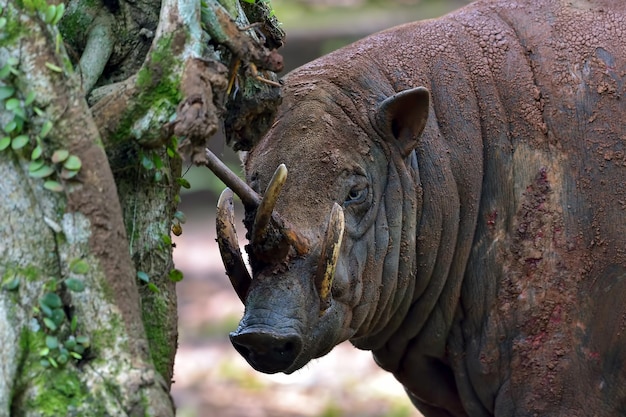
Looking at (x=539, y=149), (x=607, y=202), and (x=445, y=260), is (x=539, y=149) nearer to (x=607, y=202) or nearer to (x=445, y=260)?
(x=607, y=202)

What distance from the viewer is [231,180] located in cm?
339

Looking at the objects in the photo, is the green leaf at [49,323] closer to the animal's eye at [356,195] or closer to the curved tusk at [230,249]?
the curved tusk at [230,249]

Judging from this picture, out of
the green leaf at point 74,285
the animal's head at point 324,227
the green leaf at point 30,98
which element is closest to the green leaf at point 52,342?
the green leaf at point 74,285

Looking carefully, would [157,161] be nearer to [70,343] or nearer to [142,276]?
[142,276]

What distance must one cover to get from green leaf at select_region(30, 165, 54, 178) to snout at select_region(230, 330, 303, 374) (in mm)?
1118

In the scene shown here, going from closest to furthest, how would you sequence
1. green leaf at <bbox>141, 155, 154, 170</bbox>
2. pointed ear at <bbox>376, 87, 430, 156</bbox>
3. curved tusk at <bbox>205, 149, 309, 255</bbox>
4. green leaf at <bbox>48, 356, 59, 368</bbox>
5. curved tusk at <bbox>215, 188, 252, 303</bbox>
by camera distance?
green leaf at <bbox>48, 356, 59, 368</bbox> → green leaf at <bbox>141, 155, 154, 170</bbox> → curved tusk at <bbox>205, 149, 309, 255</bbox> → curved tusk at <bbox>215, 188, 252, 303</bbox> → pointed ear at <bbox>376, 87, 430, 156</bbox>

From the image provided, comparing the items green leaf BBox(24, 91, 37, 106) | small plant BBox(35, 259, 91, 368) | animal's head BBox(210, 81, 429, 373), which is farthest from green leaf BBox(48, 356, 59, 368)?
animal's head BBox(210, 81, 429, 373)

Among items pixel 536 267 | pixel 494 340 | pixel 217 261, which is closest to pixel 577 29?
pixel 536 267

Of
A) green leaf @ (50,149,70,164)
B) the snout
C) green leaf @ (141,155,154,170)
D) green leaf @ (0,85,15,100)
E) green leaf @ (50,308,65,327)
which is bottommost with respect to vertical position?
green leaf @ (50,308,65,327)

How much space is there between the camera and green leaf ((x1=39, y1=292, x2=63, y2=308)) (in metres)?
2.68

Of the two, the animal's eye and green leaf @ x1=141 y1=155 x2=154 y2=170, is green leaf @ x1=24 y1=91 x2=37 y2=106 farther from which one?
the animal's eye

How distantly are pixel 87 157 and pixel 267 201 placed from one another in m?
0.92

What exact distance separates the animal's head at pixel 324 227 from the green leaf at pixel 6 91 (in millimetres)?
939

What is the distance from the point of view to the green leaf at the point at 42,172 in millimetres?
2674
